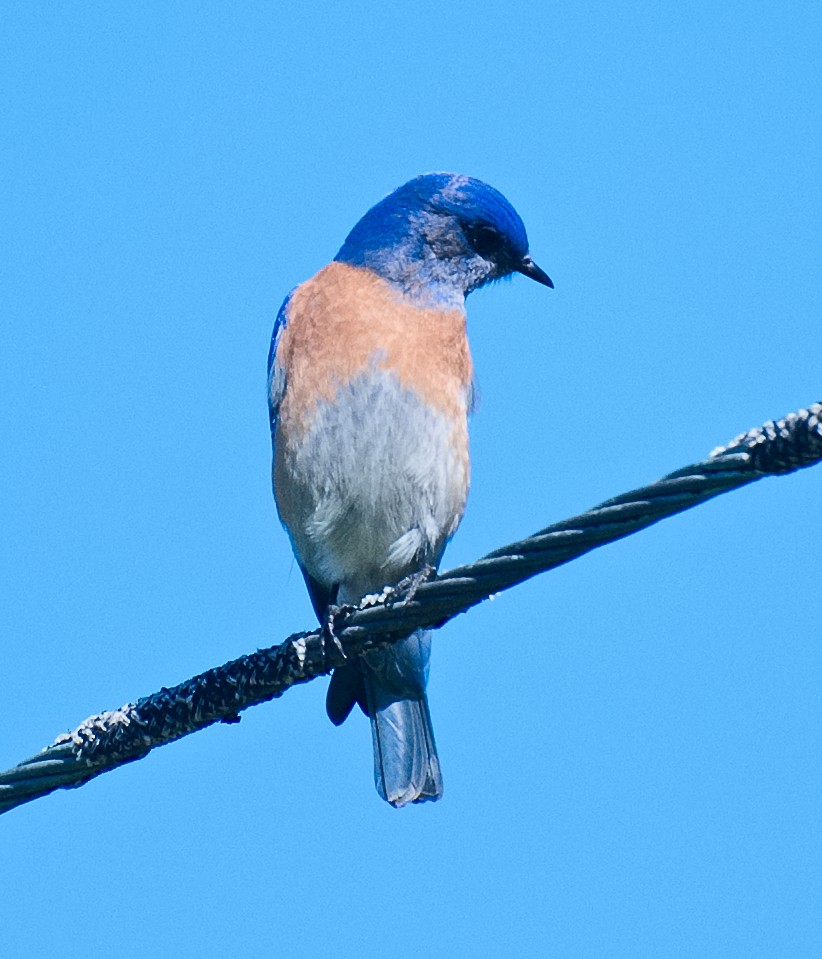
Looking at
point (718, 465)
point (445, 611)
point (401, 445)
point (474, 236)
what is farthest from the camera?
point (474, 236)

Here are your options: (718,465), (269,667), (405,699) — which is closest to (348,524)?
(405,699)

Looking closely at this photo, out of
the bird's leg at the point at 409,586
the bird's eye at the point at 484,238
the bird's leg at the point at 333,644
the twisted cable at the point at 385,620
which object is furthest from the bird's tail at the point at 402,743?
the bird's eye at the point at 484,238

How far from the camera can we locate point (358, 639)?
4723 millimetres

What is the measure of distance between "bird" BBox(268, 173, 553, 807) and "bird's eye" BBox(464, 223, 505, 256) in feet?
0.40

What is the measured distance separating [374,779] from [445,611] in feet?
8.95

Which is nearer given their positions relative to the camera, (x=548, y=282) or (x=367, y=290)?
(x=367, y=290)

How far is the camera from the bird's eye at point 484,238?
7.41m

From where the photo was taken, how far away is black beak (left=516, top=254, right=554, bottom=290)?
25.1 ft

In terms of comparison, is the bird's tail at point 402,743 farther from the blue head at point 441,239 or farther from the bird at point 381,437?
the blue head at point 441,239

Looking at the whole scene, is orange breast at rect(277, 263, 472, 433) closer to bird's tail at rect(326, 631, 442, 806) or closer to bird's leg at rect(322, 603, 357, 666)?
bird's tail at rect(326, 631, 442, 806)

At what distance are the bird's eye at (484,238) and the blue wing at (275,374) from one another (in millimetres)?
1051

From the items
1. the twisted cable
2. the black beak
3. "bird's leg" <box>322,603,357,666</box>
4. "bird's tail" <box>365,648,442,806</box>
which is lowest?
the twisted cable

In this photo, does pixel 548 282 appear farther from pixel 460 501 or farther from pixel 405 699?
pixel 405 699

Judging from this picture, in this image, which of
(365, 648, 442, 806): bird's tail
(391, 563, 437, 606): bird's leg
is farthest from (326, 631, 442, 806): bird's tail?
(391, 563, 437, 606): bird's leg
